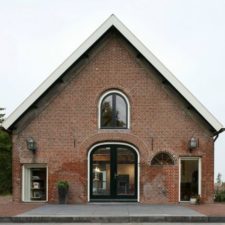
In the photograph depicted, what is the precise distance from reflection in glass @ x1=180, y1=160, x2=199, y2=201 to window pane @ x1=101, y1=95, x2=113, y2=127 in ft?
11.9

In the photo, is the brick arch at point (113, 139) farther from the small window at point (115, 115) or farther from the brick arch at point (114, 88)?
the brick arch at point (114, 88)

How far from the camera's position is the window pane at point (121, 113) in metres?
21.7

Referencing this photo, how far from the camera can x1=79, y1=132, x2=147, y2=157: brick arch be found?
21406mm

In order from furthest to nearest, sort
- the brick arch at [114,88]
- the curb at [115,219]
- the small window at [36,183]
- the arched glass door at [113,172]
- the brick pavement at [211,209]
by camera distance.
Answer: the small window at [36,183], the brick arch at [114,88], the arched glass door at [113,172], the brick pavement at [211,209], the curb at [115,219]

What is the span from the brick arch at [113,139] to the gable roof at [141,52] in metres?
2.78

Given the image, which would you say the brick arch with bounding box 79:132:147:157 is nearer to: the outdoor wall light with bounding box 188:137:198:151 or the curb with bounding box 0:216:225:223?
the outdoor wall light with bounding box 188:137:198:151

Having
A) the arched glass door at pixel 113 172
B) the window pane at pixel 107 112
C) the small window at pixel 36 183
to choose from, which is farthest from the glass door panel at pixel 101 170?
the small window at pixel 36 183

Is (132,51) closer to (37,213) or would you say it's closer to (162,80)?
(162,80)

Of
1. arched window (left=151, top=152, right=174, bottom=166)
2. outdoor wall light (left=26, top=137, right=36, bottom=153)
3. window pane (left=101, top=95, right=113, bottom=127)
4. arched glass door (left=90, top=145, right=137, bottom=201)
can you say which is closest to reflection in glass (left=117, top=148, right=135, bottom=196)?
arched glass door (left=90, top=145, right=137, bottom=201)

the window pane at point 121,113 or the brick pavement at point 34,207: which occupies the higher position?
the window pane at point 121,113

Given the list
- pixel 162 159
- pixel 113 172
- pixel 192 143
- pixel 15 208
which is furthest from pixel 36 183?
pixel 192 143

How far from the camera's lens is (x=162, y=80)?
70.9 feet

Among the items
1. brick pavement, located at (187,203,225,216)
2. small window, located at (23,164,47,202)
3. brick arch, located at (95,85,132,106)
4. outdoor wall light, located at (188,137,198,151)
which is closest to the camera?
brick pavement, located at (187,203,225,216)

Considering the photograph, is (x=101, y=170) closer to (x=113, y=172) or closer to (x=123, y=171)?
(x=113, y=172)
